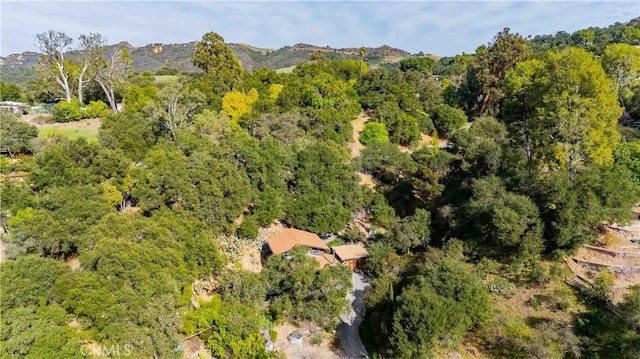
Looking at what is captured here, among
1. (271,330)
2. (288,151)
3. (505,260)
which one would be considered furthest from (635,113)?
(271,330)

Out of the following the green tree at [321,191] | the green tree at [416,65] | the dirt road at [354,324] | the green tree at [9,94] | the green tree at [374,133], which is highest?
the green tree at [416,65]

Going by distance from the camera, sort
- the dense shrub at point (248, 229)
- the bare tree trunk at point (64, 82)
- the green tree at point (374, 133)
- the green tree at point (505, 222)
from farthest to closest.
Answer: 1. the green tree at point (374, 133)
2. the bare tree trunk at point (64, 82)
3. the dense shrub at point (248, 229)
4. the green tree at point (505, 222)

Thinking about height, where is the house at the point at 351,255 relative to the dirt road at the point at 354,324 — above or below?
above

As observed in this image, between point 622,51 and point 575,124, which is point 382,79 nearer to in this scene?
point 622,51

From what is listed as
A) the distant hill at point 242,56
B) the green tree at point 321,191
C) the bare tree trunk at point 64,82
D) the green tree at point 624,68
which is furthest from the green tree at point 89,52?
the distant hill at point 242,56

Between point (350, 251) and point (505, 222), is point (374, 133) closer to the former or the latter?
point (350, 251)

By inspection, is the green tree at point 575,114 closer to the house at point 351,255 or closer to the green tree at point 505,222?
the green tree at point 505,222

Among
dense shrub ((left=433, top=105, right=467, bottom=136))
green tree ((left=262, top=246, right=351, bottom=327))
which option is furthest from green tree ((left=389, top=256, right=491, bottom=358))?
dense shrub ((left=433, top=105, right=467, bottom=136))

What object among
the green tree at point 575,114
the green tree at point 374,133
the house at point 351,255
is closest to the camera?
the green tree at point 575,114
